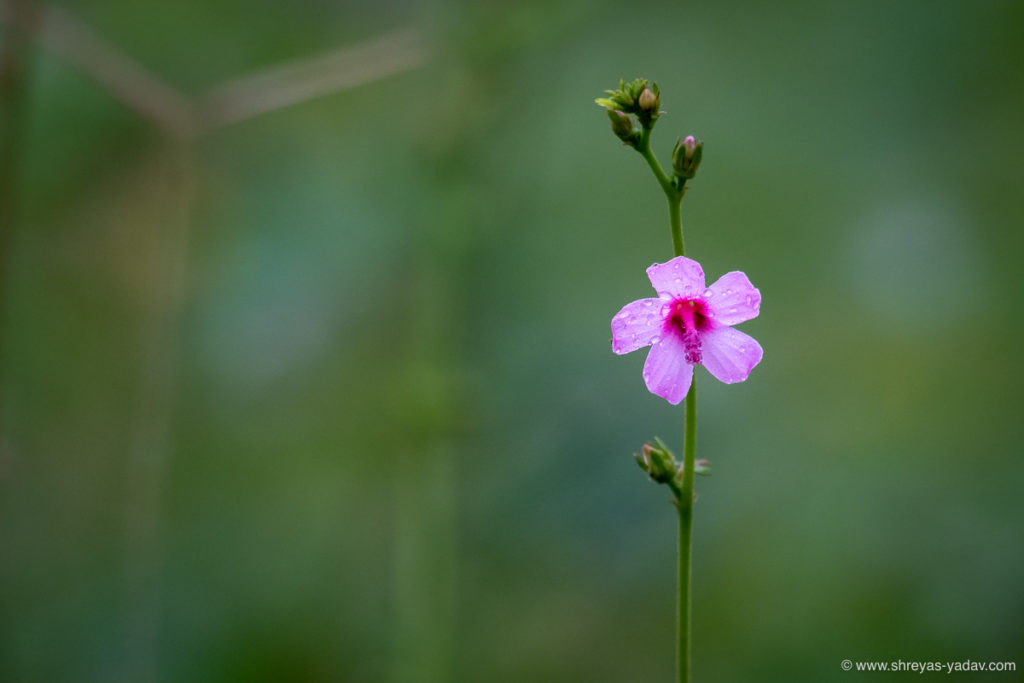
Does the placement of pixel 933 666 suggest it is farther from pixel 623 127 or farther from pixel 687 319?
pixel 623 127

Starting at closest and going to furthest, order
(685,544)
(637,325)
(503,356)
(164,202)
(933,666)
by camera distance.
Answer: (685,544) < (637,325) < (933,666) < (503,356) < (164,202)

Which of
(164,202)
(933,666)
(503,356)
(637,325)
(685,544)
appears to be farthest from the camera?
(164,202)

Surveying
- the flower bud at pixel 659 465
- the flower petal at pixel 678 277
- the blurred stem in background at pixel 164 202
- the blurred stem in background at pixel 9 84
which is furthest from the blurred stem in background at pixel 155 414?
the flower petal at pixel 678 277

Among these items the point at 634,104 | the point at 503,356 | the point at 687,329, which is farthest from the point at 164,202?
Answer: the point at 687,329

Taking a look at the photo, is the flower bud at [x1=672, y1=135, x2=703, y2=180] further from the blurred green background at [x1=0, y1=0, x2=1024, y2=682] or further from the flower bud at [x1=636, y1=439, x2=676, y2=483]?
the blurred green background at [x1=0, y1=0, x2=1024, y2=682]

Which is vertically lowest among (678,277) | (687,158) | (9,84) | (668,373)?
(668,373)

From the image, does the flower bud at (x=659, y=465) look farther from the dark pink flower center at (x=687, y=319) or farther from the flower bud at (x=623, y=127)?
the flower bud at (x=623, y=127)

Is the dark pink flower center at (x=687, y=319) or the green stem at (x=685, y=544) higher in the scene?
the dark pink flower center at (x=687, y=319)
